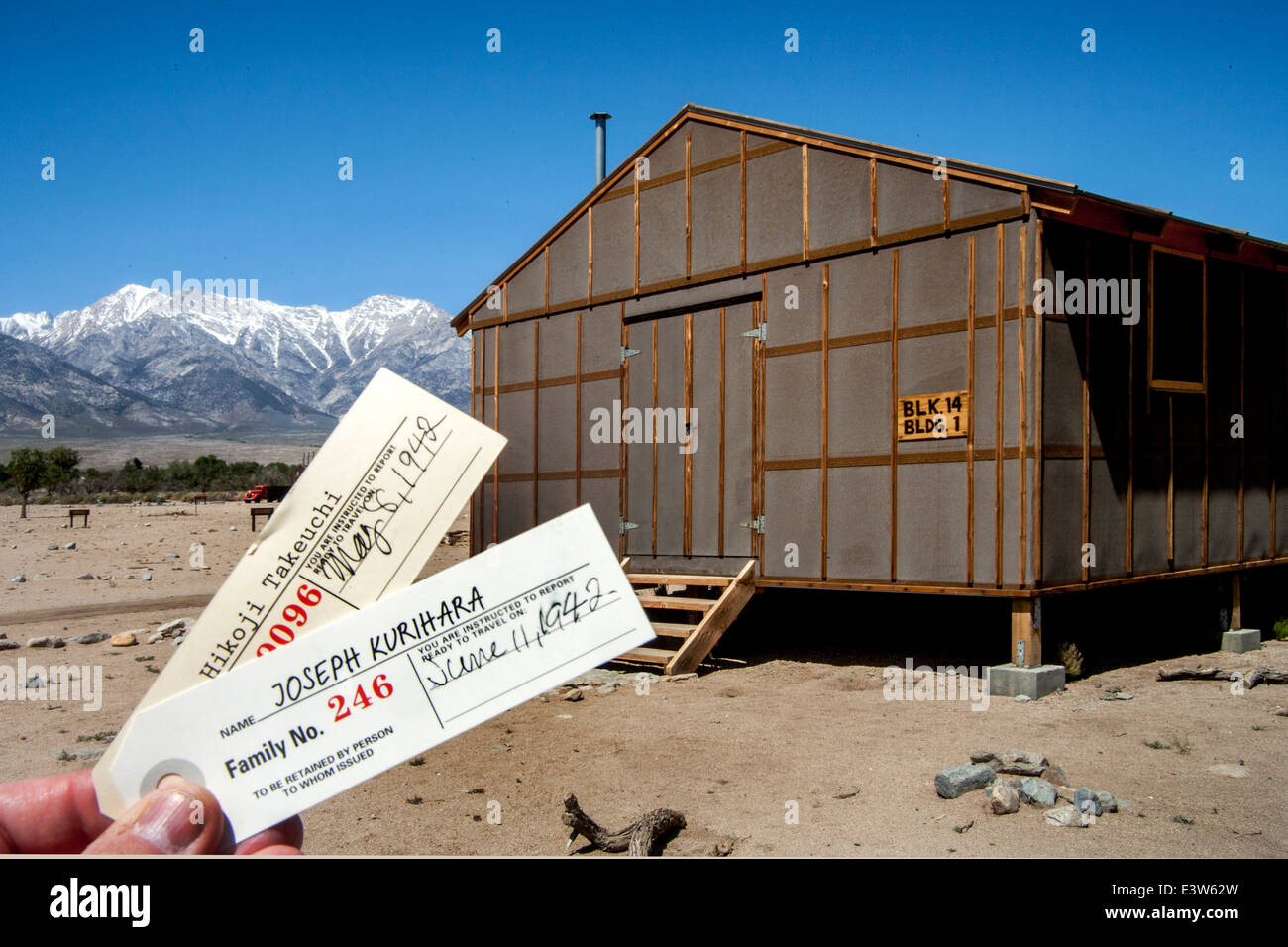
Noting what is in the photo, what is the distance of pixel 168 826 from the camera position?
1.44m

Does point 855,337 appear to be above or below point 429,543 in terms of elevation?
above

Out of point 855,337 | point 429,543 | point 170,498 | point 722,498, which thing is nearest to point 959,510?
point 855,337

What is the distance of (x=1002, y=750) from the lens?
6027 millimetres

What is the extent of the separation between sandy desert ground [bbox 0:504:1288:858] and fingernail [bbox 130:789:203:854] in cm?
363

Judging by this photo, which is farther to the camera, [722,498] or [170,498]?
[170,498]

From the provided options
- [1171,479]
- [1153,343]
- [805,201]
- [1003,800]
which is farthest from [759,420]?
[1003,800]

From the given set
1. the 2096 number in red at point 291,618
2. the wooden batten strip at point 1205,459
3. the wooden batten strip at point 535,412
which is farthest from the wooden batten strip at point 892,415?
the 2096 number in red at point 291,618

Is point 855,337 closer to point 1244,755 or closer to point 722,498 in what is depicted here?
point 722,498

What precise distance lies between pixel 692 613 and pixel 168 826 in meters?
9.21

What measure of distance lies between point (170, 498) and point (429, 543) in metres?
54.2

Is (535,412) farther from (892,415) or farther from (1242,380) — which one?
(1242,380)

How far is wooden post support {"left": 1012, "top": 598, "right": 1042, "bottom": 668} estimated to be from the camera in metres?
8.40

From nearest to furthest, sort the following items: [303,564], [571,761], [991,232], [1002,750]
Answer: [303,564]
[1002,750]
[571,761]
[991,232]

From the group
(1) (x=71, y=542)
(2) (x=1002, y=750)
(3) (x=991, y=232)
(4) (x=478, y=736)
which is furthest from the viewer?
(1) (x=71, y=542)
